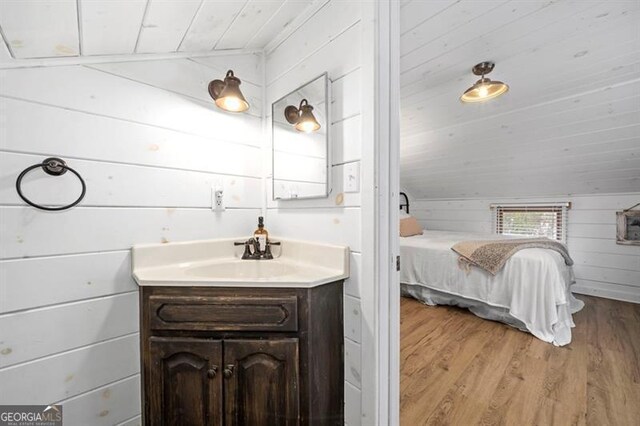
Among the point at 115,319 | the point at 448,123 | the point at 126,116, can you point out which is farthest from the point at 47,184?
the point at 448,123

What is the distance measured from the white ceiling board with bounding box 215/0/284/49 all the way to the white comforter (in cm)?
263

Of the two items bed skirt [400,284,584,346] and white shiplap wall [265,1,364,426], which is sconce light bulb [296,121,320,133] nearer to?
white shiplap wall [265,1,364,426]

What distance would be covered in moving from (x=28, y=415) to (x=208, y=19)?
5.45 ft

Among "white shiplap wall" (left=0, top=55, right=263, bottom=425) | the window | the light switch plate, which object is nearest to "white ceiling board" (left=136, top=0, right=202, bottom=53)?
"white shiplap wall" (left=0, top=55, right=263, bottom=425)

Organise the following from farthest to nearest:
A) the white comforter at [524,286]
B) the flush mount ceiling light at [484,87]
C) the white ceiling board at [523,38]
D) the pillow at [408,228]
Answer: the pillow at [408,228] → the white comforter at [524,286] → the flush mount ceiling light at [484,87] → the white ceiling board at [523,38]

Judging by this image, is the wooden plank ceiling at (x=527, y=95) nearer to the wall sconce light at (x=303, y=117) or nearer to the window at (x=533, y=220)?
the window at (x=533, y=220)

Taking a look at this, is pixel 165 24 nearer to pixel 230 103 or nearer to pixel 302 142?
pixel 230 103

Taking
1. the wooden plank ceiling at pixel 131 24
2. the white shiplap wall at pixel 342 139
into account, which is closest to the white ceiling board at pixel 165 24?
the wooden plank ceiling at pixel 131 24

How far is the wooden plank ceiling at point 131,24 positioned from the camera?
A: 797mm

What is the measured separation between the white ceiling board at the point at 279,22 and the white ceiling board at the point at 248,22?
0.08 ft

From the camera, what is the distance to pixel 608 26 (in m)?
1.60

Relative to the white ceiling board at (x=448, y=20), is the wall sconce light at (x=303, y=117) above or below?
below

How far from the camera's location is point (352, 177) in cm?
110

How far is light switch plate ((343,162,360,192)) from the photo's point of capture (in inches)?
42.6
